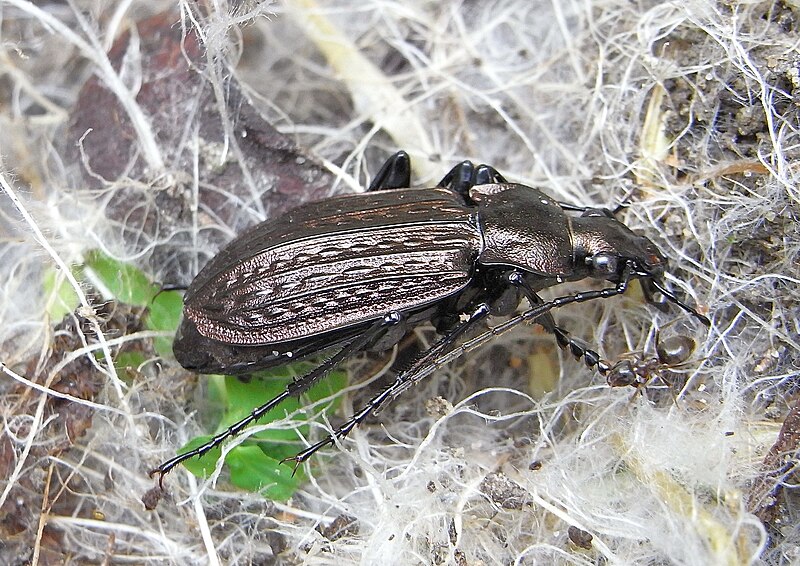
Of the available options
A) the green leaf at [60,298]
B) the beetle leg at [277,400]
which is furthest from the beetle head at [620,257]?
the green leaf at [60,298]

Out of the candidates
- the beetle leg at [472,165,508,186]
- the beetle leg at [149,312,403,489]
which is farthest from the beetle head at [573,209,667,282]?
the beetle leg at [149,312,403,489]

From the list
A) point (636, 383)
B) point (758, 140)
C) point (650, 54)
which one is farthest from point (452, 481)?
point (650, 54)

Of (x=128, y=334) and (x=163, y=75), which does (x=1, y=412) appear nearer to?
(x=128, y=334)

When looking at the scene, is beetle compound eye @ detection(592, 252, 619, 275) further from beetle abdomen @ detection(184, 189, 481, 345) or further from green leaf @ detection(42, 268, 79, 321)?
green leaf @ detection(42, 268, 79, 321)

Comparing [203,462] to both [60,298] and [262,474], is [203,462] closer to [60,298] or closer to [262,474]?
[262,474]

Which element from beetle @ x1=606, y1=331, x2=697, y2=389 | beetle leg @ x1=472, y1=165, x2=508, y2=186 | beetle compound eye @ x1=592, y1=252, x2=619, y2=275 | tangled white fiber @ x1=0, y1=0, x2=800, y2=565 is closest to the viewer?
tangled white fiber @ x1=0, y1=0, x2=800, y2=565

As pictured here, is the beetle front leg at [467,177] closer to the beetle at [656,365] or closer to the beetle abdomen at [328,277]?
the beetle abdomen at [328,277]

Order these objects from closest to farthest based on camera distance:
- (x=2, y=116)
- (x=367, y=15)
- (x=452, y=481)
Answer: (x=452, y=481), (x=2, y=116), (x=367, y=15)
